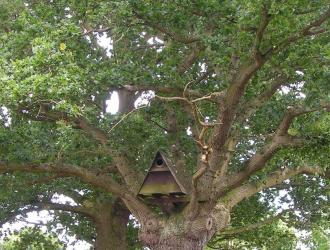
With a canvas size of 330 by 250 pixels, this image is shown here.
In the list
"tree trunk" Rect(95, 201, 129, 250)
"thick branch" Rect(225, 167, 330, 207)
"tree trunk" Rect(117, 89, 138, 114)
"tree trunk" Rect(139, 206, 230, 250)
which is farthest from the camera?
"tree trunk" Rect(117, 89, 138, 114)

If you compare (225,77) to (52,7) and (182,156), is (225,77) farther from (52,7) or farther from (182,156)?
(52,7)

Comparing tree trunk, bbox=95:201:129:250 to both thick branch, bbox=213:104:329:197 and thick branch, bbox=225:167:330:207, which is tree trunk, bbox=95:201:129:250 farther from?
thick branch, bbox=213:104:329:197

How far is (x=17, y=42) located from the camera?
7414mm

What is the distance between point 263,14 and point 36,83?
8.93 feet

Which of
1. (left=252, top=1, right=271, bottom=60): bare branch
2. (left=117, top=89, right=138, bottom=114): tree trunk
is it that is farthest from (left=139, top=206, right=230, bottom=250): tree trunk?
(left=117, top=89, right=138, bottom=114): tree trunk

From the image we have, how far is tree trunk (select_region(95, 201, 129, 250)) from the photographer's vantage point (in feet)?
35.9

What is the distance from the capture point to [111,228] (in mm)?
11055

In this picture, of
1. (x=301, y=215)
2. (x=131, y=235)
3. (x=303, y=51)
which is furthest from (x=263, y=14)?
(x=131, y=235)

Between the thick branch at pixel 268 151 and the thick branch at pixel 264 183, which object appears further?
the thick branch at pixel 264 183

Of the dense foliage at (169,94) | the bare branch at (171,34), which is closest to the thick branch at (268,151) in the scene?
the dense foliage at (169,94)

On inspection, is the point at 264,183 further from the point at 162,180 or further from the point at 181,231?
the point at 162,180

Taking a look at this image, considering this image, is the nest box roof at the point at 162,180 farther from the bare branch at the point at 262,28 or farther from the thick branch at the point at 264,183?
the bare branch at the point at 262,28

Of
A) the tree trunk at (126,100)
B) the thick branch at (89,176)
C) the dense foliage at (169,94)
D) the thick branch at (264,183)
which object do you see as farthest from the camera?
the tree trunk at (126,100)

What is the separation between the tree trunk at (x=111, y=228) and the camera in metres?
10.9
